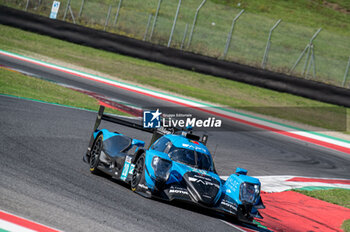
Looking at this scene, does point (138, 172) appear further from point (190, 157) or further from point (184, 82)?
point (184, 82)

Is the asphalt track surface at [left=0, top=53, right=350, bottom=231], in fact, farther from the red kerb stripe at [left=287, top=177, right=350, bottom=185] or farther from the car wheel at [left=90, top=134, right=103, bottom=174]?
the red kerb stripe at [left=287, top=177, right=350, bottom=185]

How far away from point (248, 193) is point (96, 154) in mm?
2885

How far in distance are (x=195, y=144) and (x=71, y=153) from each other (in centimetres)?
280

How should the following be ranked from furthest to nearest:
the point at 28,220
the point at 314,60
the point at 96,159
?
the point at 314,60, the point at 96,159, the point at 28,220

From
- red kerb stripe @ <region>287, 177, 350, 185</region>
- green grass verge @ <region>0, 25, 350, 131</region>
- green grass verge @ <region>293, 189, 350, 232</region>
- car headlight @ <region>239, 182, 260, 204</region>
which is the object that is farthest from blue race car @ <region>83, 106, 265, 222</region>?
green grass verge @ <region>0, 25, 350, 131</region>

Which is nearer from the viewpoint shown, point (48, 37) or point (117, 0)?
point (48, 37)

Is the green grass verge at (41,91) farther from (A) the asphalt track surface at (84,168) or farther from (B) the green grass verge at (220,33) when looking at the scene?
→ (B) the green grass verge at (220,33)

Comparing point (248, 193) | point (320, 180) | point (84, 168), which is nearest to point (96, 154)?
point (84, 168)

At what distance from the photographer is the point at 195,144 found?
8.34m

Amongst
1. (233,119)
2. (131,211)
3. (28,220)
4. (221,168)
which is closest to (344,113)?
(233,119)

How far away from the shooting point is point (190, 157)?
8055 millimetres

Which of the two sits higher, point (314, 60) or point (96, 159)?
point (314, 60)

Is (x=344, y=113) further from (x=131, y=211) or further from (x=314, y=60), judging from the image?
(x=131, y=211)

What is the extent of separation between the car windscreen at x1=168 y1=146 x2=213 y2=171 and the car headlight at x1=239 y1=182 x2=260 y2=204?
76cm
